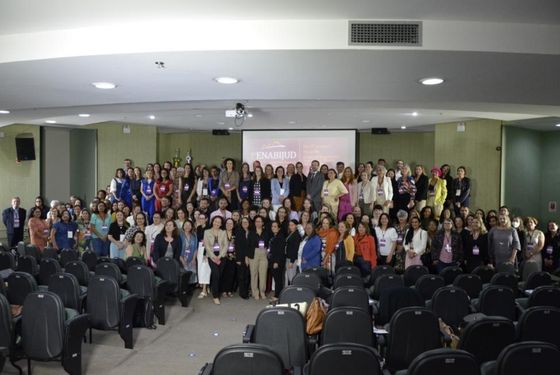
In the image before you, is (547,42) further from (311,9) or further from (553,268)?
(553,268)

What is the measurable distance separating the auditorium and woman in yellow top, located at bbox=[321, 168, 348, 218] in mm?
45

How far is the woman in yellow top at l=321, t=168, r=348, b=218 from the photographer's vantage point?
10297mm

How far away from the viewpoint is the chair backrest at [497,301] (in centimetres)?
524

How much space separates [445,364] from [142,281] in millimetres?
4624

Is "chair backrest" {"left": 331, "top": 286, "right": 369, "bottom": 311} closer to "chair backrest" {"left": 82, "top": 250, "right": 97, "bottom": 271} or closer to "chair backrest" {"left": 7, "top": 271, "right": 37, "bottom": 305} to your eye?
"chair backrest" {"left": 7, "top": 271, "right": 37, "bottom": 305}

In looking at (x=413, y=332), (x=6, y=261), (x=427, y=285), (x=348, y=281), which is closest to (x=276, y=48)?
(x=413, y=332)

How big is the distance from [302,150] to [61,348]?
1045cm

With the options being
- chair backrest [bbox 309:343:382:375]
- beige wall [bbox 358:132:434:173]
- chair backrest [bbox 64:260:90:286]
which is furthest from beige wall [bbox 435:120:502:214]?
chair backrest [bbox 309:343:382:375]

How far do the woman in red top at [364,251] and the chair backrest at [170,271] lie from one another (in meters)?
3.11

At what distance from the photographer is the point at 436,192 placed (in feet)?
35.3

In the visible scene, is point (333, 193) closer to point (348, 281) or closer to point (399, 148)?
point (348, 281)

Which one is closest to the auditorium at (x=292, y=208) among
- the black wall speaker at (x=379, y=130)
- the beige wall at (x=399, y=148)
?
the black wall speaker at (x=379, y=130)

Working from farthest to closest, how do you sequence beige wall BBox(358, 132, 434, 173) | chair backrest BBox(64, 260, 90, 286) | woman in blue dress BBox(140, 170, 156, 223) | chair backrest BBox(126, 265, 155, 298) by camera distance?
beige wall BBox(358, 132, 434, 173) → woman in blue dress BBox(140, 170, 156, 223) → chair backrest BBox(64, 260, 90, 286) → chair backrest BBox(126, 265, 155, 298)

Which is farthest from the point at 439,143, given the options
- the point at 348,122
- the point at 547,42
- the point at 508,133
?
the point at 547,42
